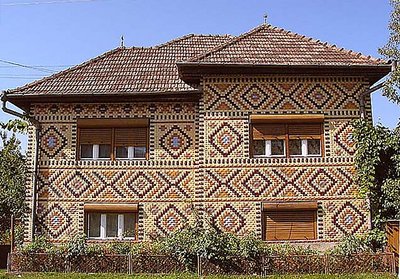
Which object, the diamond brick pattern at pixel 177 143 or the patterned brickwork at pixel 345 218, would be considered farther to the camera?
the diamond brick pattern at pixel 177 143

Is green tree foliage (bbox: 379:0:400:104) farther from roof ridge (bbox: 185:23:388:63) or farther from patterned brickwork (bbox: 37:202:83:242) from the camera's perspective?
patterned brickwork (bbox: 37:202:83:242)

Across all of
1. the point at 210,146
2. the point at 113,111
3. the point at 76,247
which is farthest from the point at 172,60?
the point at 76,247

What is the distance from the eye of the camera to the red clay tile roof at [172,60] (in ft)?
52.6

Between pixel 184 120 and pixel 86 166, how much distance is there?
3.39 metres

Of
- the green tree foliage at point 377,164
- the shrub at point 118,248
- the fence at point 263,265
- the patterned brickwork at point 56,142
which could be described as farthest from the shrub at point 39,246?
the green tree foliage at point 377,164

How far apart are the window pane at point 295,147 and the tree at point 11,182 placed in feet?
30.4

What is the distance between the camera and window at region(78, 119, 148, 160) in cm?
1662

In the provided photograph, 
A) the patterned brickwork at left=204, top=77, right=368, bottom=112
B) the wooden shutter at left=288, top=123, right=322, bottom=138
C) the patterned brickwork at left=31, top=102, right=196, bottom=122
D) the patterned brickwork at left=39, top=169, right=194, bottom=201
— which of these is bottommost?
the patterned brickwork at left=39, top=169, right=194, bottom=201

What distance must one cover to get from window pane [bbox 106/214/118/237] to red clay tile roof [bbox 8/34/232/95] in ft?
12.7

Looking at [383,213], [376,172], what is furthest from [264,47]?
[383,213]

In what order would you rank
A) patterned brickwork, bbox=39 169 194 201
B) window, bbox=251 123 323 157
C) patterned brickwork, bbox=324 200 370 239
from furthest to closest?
patterned brickwork, bbox=39 169 194 201 → window, bbox=251 123 323 157 → patterned brickwork, bbox=324 200 370 239

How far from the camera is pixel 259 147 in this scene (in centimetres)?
1599

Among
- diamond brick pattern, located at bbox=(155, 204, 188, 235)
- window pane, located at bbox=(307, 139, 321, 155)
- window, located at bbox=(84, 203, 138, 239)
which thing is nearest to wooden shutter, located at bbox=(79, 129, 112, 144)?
window, located at bbox=(84, 203, 138, 239)

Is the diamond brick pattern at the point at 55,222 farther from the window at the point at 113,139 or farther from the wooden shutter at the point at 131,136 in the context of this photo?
the wooden shutter at the point at 131,136
